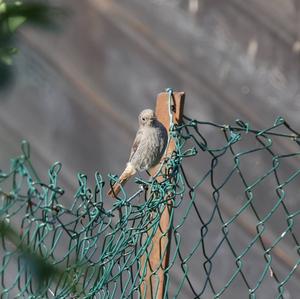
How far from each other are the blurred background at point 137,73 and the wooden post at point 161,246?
2631mm

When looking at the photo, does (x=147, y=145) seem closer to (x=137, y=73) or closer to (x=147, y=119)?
(x=147, y=119)

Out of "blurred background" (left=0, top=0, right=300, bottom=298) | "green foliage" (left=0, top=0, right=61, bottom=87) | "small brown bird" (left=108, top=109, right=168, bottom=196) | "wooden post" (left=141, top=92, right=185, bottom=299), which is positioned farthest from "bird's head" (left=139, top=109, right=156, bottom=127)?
"green foliage" (left=0, top=0, right=61, bottom=87)

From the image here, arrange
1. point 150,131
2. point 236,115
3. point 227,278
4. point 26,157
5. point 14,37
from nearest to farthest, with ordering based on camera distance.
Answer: point 14,37 → point 26,157 → point 150,131 → point 227,278 → point 236,115

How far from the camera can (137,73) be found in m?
5.46

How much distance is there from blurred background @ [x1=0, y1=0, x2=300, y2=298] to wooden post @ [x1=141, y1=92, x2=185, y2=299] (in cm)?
263

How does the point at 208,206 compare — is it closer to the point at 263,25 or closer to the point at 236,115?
the point at 236,115

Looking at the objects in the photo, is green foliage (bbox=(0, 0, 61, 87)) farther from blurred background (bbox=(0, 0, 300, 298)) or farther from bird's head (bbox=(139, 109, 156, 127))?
blurred background (bbox=(0, 0, 300, 298))

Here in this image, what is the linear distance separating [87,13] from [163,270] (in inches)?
119

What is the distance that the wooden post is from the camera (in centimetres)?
261

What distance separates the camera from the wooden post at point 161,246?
8.57 ft

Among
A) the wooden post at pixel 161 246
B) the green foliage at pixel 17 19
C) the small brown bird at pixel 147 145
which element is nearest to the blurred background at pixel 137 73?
the small brown bird at pixel 147 145

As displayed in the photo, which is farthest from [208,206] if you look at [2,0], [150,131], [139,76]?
[2,0]

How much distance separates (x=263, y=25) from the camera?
18.5 ft

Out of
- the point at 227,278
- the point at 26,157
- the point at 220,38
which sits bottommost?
the point at 26,157
